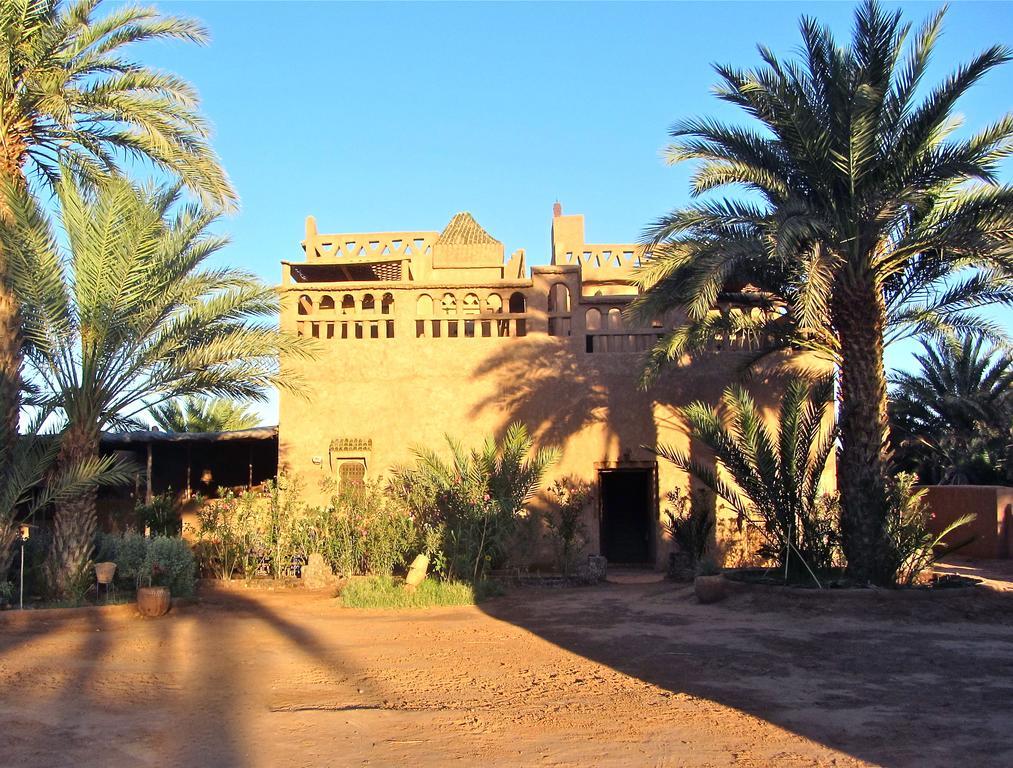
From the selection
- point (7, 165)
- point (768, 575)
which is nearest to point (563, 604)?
point (768, 575)

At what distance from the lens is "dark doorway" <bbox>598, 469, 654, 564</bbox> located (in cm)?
1812

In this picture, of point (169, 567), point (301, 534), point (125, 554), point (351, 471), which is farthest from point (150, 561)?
point (351, 471)

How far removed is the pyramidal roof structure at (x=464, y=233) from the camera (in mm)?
23031

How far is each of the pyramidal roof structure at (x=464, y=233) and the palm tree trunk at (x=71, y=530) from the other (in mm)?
11779

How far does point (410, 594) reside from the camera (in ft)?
43.1

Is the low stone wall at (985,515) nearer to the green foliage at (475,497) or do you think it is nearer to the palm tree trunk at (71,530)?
the green foliage at (475,497)

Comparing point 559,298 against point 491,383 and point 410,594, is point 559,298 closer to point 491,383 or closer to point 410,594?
point 491,383

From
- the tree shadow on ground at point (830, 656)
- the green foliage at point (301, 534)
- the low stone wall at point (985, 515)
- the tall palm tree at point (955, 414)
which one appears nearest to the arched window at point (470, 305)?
the green foliage at point (301, 534)

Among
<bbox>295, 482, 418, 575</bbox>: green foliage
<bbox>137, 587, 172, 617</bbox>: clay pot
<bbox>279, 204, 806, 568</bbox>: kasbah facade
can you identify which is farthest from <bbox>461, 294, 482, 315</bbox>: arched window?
<bbox>137, 587, 172, 617</bbox>: clay pot

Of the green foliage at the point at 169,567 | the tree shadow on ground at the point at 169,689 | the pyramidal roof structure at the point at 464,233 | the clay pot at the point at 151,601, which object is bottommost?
the tree shadow on ground at the point at 169,689

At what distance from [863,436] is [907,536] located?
1413 millimetres

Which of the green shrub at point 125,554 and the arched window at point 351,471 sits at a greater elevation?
the arched window at point 351,471

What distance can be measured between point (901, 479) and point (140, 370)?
1048cm

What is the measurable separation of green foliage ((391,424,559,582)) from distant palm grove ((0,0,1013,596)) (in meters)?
2.75
